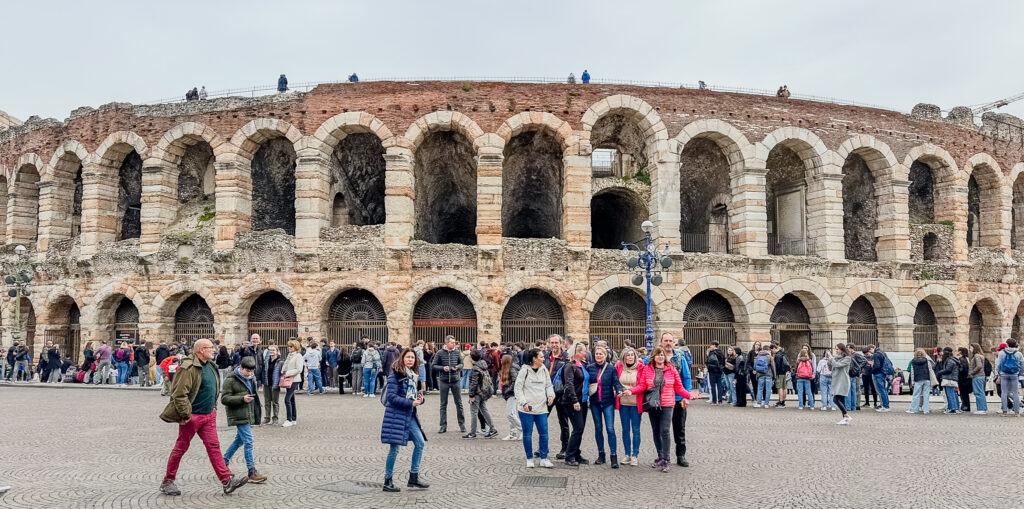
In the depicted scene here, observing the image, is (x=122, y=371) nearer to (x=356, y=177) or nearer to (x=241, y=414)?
(x=356, y=177)

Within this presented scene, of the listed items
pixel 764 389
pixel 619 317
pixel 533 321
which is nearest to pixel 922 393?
pixel 764 389

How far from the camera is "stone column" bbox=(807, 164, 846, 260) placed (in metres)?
22.2

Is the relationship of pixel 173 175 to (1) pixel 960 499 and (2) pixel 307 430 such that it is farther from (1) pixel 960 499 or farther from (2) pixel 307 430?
(1) pixel 960 499

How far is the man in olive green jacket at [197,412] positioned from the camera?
646 centimetres

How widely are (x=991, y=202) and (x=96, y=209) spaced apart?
101 feet

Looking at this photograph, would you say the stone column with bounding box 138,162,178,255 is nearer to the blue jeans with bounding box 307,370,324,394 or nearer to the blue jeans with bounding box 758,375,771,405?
the blue jeans with bounding box 307,370,324,394

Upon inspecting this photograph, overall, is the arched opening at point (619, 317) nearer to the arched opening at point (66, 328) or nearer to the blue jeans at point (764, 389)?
the blue jeans at point (764, 389)

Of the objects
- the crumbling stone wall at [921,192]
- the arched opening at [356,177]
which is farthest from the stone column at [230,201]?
the crumbling stone wall at [921,192]

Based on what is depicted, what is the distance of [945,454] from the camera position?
29.9ft

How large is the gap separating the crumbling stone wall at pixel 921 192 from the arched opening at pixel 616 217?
10.4 meters

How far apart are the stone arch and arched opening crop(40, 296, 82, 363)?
103 feet

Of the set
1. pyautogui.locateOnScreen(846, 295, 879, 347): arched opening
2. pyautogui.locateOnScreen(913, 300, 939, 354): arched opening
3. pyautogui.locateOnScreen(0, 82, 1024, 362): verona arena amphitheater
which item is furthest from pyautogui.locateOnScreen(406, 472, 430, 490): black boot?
pyautogui.locateOnScreen(913, 300, 939, 354): arched opening

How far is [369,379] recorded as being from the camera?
17.1m

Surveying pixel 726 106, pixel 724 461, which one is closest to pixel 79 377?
pixel 724 461
